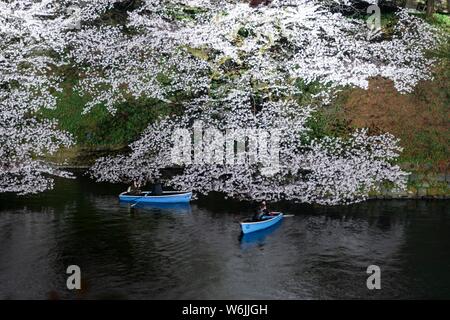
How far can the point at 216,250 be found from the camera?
2259 cm

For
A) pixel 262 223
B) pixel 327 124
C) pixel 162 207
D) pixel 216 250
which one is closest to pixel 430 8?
pixel 327 124

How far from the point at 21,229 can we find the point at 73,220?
2.50 meters

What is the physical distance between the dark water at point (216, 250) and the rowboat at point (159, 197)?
1.94ft

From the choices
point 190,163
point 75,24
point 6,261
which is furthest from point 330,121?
point 6,261

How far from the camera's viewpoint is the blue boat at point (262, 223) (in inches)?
961

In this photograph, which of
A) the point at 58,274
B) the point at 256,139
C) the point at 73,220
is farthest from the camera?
the point at 256,139

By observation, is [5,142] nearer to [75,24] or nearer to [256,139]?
[75,24]

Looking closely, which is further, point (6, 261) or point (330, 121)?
point (330, 121)

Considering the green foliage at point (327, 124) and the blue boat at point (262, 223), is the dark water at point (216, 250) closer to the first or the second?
the blue boat at point (262, 223)

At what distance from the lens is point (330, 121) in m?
33.5

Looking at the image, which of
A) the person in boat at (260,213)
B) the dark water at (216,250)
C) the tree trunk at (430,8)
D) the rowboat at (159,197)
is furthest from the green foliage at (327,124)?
the tree trunk at (430,8)

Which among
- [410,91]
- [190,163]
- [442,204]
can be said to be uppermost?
[410,91]

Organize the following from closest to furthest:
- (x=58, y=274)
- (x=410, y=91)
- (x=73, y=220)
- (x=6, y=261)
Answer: (x=58, y=274) → (x=6, y=261) → (x=73, y=220) → (x=410, y=91)

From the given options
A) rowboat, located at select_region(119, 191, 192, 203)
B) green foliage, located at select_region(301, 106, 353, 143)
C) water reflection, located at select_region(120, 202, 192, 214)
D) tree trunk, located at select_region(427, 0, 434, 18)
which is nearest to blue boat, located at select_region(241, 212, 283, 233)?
water reflection, located at select_region(120, 202, 192, 214)
